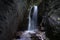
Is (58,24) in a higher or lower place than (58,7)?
lower

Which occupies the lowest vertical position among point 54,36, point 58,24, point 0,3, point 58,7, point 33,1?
point 54,36

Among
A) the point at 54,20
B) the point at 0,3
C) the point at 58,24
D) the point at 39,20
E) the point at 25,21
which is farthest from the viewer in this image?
the point at 39,20

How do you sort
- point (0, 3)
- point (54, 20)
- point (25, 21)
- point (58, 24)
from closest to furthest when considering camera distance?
point (58, 24), point (54, 20), point (0, 3), point (25, 21)

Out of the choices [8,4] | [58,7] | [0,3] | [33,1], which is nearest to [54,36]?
[58,7]

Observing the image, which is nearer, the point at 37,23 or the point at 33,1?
the point at 37,23

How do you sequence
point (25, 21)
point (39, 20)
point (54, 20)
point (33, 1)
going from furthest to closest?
point (33, 1) < point (39, 20) < point (25, 21) < point (54, 20)

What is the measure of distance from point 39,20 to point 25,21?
169 cm

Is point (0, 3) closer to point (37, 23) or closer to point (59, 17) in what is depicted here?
point (59, 17)

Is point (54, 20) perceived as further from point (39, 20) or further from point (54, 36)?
point (39, 20)

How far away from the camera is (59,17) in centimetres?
220

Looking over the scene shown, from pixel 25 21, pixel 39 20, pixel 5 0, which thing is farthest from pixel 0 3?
pixel 39 20

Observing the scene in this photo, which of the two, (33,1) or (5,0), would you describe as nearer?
(5,0)

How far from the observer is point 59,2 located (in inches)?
93.8

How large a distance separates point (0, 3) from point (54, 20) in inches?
148
